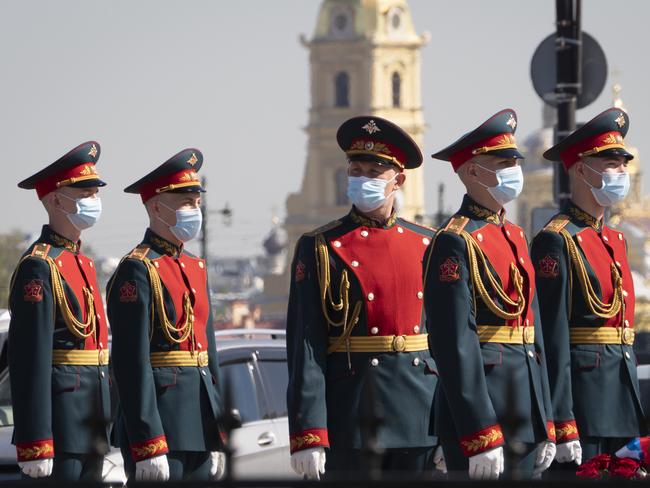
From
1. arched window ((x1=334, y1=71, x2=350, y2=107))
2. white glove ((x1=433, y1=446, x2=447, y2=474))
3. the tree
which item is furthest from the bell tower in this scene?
white glove ((x1=433, y1=446, x2=447, y2=474))

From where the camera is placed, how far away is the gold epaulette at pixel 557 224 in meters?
8.79

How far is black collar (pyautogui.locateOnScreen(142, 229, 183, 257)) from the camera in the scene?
29.6ft

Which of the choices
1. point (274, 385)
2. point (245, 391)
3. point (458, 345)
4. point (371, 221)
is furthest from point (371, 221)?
point (274, 385)

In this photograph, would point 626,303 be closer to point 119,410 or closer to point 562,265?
point 562,265

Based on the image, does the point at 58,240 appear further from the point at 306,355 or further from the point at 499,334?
the point at 499,334

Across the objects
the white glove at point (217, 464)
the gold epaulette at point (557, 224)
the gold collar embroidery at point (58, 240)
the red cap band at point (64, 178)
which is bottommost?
the white glove at point (217, 464)

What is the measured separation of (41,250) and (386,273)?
1712mm

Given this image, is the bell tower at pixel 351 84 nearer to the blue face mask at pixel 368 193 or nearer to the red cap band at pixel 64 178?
the red cap band at pixel 64 178

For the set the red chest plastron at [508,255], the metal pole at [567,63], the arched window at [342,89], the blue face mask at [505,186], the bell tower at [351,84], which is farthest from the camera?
the arched window at [342,89]

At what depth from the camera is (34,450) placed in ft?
28.3

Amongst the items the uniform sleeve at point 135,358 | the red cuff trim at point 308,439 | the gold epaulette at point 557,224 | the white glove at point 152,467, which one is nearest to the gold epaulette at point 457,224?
the gold epaulette at point 557,224

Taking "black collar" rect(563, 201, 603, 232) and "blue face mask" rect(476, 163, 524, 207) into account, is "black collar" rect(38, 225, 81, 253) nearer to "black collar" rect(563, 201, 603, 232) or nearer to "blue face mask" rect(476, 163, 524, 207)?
"blue face mask" rect(476, 163, 524, 207)

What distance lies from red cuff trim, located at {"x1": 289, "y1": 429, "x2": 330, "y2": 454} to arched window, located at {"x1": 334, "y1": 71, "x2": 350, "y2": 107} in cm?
12336

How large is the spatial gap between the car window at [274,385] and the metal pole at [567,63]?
3611 millimetres
